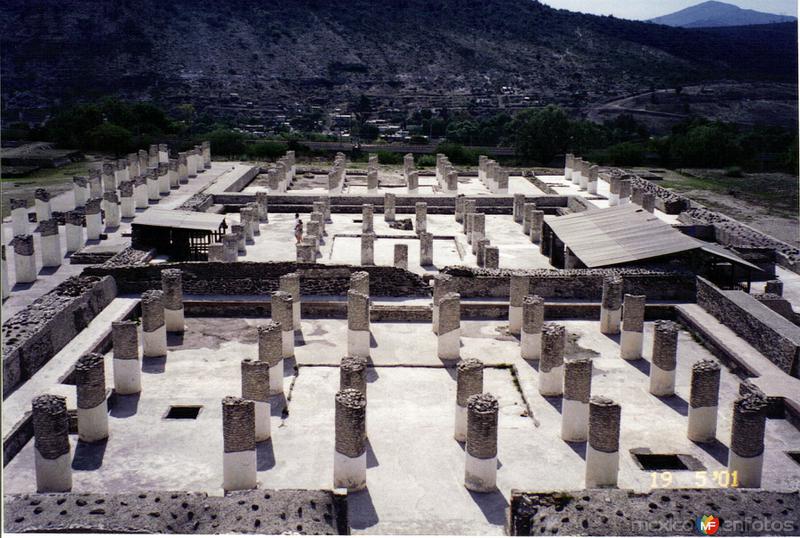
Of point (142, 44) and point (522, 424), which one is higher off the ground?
point (142, 44)

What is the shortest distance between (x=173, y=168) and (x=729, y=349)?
29187 millimetres

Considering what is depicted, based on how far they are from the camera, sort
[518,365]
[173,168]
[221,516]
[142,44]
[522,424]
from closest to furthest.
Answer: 1. [221,516]
2. [522,424]
3. [518,365]
4. [173,168]
5. [142,44]

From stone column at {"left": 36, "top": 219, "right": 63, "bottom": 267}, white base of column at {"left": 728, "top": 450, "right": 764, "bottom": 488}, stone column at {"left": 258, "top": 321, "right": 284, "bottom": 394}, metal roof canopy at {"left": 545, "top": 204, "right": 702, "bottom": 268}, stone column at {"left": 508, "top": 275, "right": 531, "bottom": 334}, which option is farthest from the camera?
stone column at {"left": 36, "top": 219, "right": 63, "bottom": 267}

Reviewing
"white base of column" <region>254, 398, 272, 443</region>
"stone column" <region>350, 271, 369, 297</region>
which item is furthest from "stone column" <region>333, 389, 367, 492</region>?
"stone column" <region>350, 271, 369, 297</region>

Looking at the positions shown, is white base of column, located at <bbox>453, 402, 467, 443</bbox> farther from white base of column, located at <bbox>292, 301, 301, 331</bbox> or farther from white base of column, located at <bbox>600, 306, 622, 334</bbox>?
white base of column, located at <bbox>600, 306, 622, 334</bbox>

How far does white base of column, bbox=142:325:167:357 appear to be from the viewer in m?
18.7

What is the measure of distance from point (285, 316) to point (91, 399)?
4.91 meters

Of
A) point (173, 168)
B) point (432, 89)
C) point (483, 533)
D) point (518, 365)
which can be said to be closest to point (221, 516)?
point (483, 533)

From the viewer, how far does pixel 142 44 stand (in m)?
104

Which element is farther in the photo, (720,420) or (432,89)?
(432,89)

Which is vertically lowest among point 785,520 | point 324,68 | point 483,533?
point 483,533

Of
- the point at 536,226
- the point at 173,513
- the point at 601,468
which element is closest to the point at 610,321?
the point at 601,468

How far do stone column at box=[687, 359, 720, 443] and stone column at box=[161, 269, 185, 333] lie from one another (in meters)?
11.4

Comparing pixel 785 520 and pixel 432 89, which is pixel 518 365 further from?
pixel 432 89
